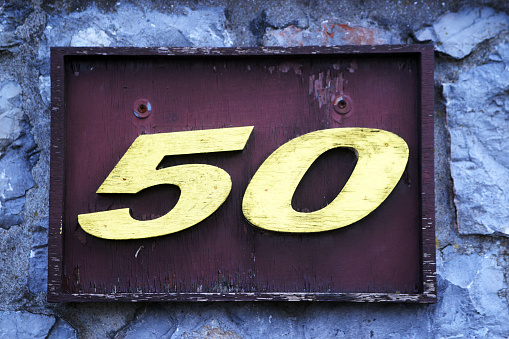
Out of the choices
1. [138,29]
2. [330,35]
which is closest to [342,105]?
[330,35]

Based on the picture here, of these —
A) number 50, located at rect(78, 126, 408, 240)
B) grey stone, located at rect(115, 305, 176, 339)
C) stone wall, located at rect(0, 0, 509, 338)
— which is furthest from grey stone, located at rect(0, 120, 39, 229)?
grey stone, located at rect(115, 305, 176, 339)

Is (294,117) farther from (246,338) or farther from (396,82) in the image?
(246,338)

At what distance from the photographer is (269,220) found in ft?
2.72

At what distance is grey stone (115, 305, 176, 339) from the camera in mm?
859

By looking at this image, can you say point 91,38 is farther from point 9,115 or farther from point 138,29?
point 9,115

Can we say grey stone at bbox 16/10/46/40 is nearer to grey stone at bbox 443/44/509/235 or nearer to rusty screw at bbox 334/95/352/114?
rusty screw at bbox 334/95/352/114

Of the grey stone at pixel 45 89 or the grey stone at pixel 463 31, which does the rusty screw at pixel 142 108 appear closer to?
the grey stone at pixel 45 89

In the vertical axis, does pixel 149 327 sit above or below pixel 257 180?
below

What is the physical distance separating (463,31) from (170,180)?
613mm

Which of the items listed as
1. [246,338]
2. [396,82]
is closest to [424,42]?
[396,82]

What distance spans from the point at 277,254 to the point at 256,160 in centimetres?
18

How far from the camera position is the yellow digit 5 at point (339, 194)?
0.83 m

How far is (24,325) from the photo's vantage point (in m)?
0.86

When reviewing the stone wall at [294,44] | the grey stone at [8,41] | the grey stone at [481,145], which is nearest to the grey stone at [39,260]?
the stone wall at [294,44]
